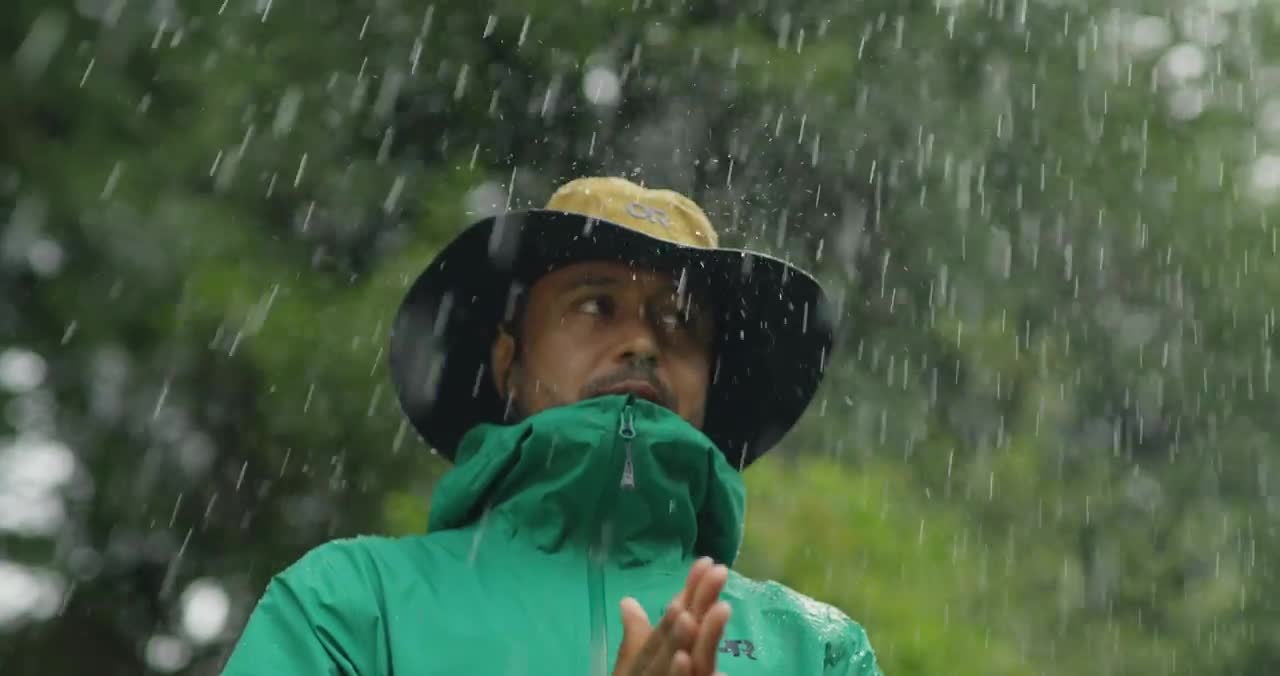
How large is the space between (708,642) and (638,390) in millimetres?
790

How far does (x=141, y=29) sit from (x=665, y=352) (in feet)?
8.12

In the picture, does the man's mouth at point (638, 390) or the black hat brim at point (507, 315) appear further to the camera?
the black hat brim at point (507, 315)

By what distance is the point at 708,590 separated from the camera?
1562 mm

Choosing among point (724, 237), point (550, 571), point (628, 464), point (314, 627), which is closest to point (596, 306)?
point (628, 464)

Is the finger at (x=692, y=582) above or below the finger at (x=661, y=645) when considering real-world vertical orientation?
above

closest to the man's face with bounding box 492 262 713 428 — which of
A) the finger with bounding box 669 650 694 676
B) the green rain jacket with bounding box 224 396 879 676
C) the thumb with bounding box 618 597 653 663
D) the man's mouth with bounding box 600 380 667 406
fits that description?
the man's mouth with bounding box 600 380 667 406

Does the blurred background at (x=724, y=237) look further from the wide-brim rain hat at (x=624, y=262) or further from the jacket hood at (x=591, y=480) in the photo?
the jacket hood at (x=591, y=480)

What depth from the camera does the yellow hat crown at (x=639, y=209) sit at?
2518 millimetres

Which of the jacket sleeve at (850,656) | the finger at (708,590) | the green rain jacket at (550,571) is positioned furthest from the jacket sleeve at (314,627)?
the jacket sleeve at (850,656)

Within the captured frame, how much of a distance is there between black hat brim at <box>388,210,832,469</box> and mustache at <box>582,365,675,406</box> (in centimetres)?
28

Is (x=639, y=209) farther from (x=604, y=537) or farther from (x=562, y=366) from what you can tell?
(x=604, y=537)

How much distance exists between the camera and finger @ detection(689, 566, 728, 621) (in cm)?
155

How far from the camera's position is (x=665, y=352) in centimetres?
242

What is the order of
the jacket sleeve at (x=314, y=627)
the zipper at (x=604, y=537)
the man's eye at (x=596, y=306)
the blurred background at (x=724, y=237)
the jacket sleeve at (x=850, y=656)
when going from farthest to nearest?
the blurred background at (x=724, y=237) < the man's eye at (x=596, y=306) < the jacket sleeve at (x=850, y=656) < the zipper at (x=604, y=537) < the jacket sleeve at (x=314, y=627)
